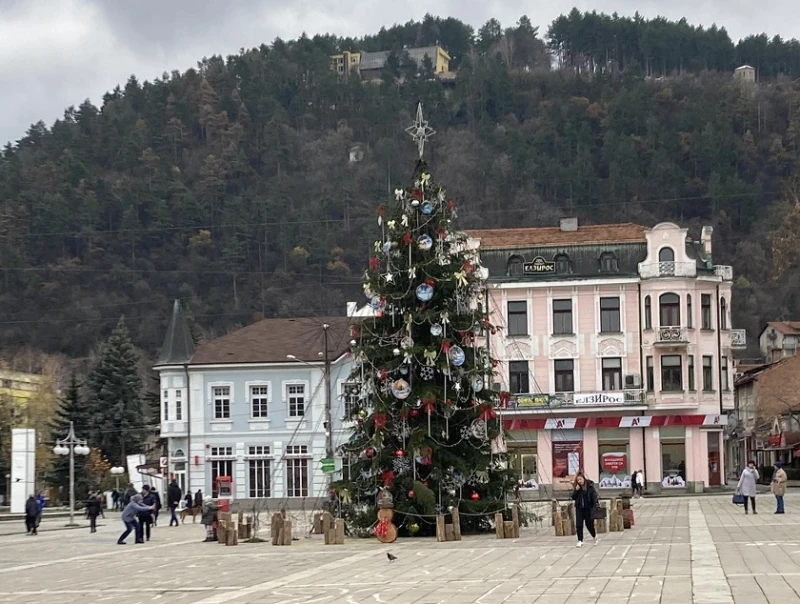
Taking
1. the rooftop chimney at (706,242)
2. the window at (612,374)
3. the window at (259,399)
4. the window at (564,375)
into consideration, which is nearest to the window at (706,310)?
the rooftop chimney at (706,242)

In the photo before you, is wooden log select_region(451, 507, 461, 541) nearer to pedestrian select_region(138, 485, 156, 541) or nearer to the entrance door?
pedestrian select_region(138, 485, 156, 541)

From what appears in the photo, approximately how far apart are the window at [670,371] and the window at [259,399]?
19.5 metres

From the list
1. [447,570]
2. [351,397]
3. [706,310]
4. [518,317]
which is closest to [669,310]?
[706,310]

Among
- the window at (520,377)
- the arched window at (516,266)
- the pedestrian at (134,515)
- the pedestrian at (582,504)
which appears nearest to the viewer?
the pedestrian at (582,504)

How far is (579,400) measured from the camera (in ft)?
233

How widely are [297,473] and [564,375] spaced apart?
1384 centimetres

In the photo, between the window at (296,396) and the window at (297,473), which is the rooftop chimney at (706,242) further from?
the window at (297,473)

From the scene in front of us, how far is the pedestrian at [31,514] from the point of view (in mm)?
47969

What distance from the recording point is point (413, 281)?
36.5 m

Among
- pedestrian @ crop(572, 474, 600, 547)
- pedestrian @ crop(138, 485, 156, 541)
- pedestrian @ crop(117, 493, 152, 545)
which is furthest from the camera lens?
pedestrian @ crop(138, 485, 156, 541)

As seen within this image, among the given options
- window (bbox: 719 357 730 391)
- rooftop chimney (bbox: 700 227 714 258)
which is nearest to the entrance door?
window (bbox: 719 357 730 391)

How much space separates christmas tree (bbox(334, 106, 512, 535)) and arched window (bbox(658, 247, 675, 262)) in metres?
35.5

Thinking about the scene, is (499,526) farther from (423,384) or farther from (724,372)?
(724,372)

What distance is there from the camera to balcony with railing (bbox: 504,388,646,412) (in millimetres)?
70625
